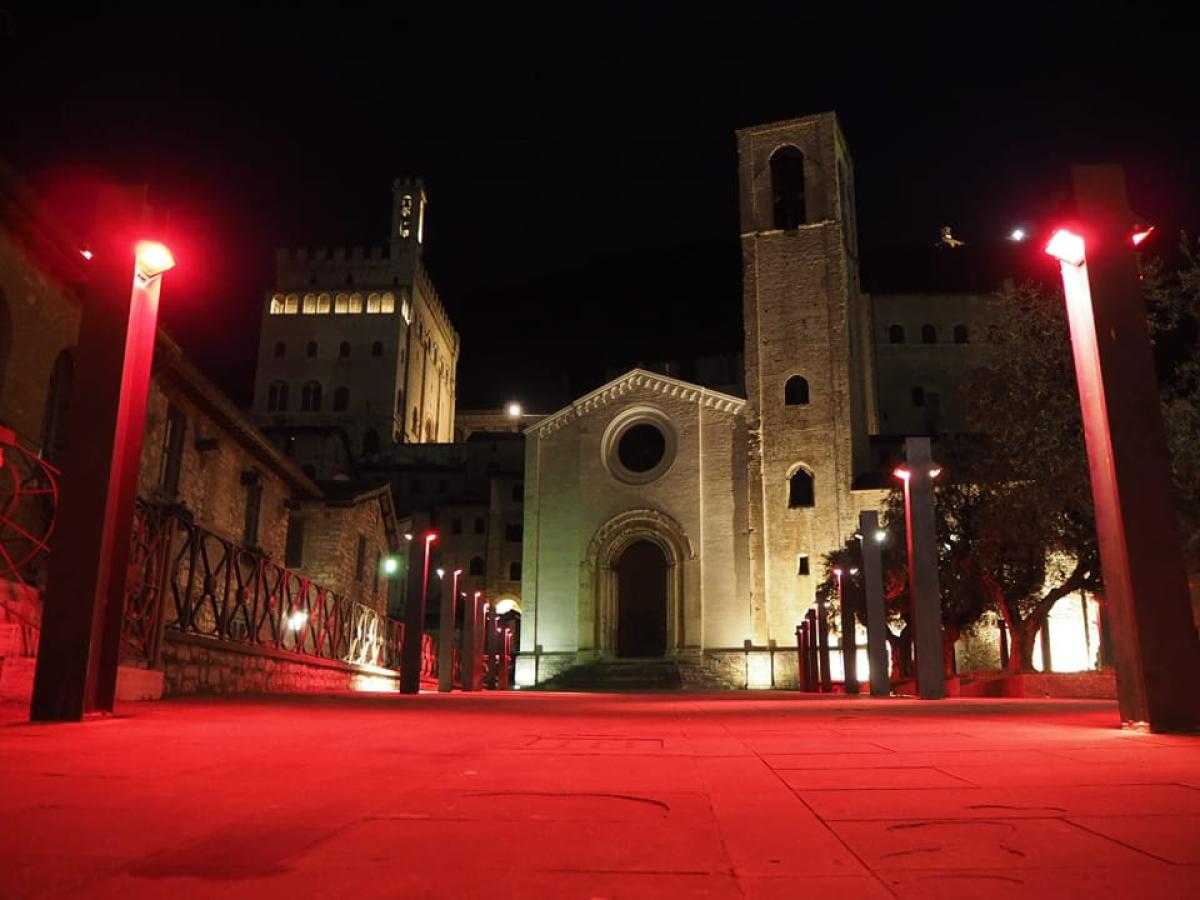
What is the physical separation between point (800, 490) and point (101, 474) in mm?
36271

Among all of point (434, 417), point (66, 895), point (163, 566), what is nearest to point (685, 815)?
point (66, 895)

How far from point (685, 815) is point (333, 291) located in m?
75.1

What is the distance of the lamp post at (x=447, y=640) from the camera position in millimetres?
22719

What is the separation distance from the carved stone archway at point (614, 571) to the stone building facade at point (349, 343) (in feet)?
103

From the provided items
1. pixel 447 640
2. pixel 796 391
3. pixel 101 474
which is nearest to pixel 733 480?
pixel 796 391

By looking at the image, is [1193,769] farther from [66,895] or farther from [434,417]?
[434,417]

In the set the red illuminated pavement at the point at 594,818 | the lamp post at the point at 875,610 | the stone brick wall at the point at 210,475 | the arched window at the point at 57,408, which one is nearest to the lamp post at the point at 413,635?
the stone brick wall at the point at 210,475

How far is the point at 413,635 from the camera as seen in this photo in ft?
61.2

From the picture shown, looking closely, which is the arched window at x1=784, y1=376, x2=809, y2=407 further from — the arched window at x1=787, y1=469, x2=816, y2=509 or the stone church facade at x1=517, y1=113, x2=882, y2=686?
the arched window at x1=787, y1=469, x2=816, y2=509

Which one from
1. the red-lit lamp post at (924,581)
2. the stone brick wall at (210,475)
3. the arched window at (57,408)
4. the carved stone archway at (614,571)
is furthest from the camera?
the carved stone archway at (614,571)

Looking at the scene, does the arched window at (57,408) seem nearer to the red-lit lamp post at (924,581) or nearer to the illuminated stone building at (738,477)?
the red-lit lamp post at (924,581)

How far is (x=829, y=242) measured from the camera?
42.8 meters

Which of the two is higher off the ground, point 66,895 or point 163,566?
point 163,566

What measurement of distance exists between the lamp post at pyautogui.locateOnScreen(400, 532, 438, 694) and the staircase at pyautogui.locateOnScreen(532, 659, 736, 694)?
19.2 metres
